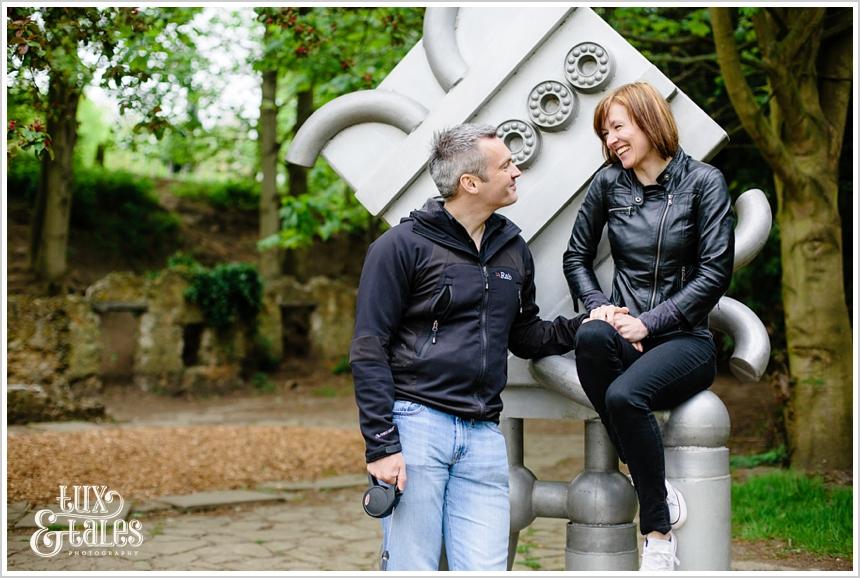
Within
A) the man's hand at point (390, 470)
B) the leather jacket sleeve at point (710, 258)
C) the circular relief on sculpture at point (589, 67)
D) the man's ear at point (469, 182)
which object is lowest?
the man's hand at point (390, 470)

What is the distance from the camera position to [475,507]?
2.78 m

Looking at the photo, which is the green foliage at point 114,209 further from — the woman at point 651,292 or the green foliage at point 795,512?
the woman at point 651,292

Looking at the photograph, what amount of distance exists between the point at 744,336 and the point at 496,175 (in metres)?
0.98

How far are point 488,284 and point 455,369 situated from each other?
0.28 metres

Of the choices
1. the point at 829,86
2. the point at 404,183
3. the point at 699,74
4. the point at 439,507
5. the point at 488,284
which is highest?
the point at 699,74

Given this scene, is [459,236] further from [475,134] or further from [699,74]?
[699,74]

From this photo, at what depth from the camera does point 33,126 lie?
3.78m

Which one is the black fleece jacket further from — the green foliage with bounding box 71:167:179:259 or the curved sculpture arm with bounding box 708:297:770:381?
the green foliage with bounding box 71:167:179:259

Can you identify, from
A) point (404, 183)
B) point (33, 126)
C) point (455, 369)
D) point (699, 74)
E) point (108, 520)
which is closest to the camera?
point (455, 369)

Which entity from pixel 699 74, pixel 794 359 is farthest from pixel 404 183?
pixel 699 74

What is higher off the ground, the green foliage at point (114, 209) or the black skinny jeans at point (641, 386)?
the green foliage at point (114, 209)

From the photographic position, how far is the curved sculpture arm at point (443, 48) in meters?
3.34

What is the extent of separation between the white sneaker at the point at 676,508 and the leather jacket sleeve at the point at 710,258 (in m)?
0.54

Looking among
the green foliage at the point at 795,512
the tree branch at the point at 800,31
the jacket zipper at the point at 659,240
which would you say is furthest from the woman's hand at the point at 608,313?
the tree branch at the point at 800,31
